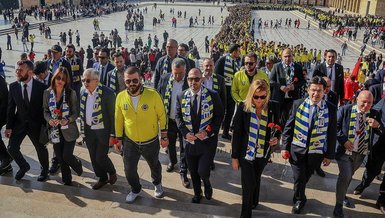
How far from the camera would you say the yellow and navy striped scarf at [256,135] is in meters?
4.01

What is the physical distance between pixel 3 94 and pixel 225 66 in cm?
390

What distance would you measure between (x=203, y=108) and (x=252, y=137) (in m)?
0.80

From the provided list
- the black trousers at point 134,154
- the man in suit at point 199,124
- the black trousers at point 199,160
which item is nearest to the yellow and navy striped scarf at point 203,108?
the man in suit at point 199,124

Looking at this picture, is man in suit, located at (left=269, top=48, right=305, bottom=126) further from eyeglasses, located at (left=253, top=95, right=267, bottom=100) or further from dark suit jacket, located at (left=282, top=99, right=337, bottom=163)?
eyeglasses, located at (left=253, top=95, right=267, bottom=100)

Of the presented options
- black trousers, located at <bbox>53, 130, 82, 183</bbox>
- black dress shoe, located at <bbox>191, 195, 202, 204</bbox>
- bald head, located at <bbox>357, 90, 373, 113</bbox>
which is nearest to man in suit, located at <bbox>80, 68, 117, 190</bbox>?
black trousers, located at <bbox>53, 130, 82, 183</bbox>

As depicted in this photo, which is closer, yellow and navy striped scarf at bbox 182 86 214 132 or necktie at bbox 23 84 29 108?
yellow and navy striped scarf at bbox 182 86 214 132

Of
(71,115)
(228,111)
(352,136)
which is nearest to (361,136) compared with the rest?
(352,136)

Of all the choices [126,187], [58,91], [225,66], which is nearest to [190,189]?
[126,187]

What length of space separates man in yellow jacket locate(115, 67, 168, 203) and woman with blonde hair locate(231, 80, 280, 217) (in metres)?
0.99

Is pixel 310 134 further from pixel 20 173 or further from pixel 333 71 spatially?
pixel 20 173

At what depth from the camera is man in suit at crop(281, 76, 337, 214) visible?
4199 millimetres

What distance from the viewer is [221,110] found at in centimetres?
460

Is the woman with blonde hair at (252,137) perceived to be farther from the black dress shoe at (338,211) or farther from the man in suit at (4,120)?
the man in suit at (4,120)

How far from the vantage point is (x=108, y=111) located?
189 inches
